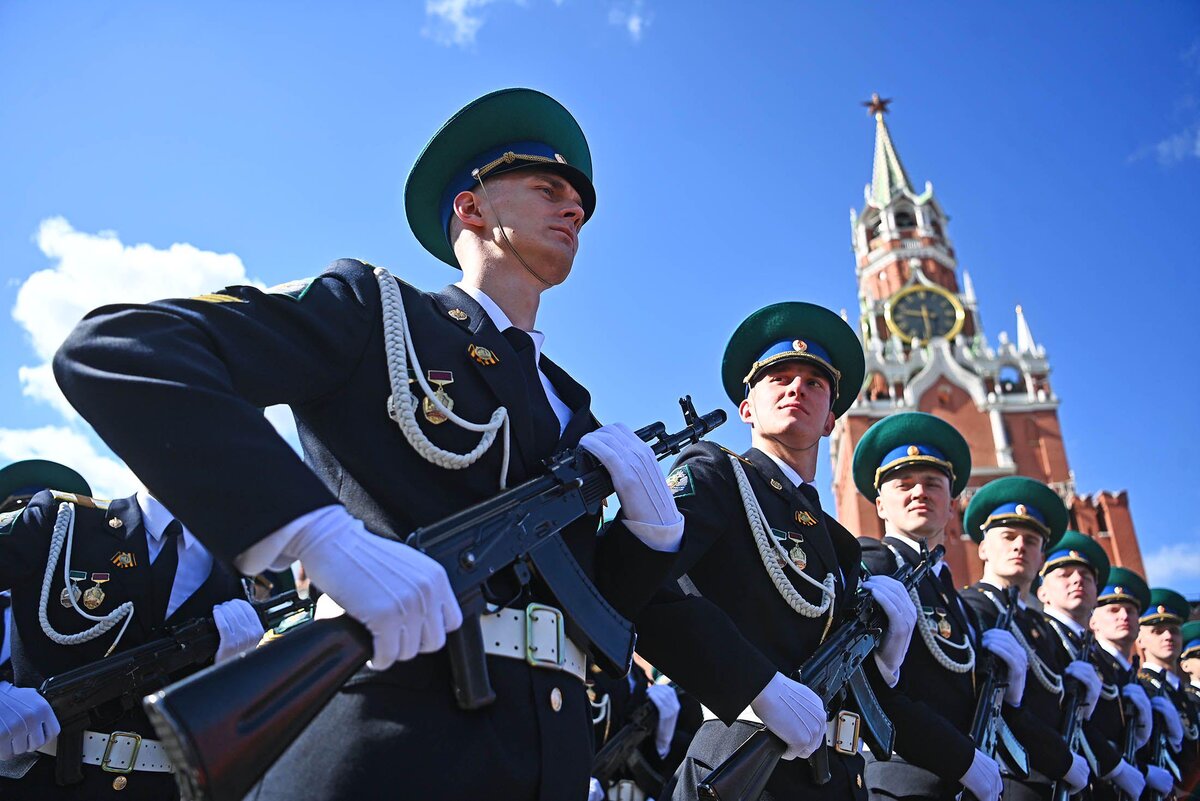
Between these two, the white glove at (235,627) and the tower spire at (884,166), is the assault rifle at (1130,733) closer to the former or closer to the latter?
the white glove at (235,627)

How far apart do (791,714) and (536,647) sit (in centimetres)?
133

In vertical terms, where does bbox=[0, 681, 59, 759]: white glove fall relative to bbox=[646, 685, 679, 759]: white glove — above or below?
below

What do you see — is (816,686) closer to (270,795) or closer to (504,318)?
(504,318)

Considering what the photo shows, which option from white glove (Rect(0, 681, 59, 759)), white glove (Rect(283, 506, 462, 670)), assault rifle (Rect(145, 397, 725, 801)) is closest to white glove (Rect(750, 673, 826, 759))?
assault rifle (Rect(145, 397, 725, 801))

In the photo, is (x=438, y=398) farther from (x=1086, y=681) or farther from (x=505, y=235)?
(x=1086, y=681)

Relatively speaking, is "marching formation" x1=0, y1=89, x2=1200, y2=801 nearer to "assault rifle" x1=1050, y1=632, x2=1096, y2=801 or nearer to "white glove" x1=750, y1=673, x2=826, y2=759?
"white glove" x1=750, y1=673, x2=826, y2=759

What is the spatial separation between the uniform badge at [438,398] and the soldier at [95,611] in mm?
2340

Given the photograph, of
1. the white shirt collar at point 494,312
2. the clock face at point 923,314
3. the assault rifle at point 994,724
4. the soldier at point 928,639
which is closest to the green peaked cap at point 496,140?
the white shirt collar at point 494,312

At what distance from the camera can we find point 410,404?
6.61ft

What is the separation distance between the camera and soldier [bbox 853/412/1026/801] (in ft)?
13.1

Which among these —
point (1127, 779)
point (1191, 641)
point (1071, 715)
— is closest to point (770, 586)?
point (1071, 715)

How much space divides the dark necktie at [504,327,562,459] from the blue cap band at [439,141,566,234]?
584 mm

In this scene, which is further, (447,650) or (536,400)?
(536,400)

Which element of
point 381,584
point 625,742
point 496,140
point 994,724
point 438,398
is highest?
point 496,140
